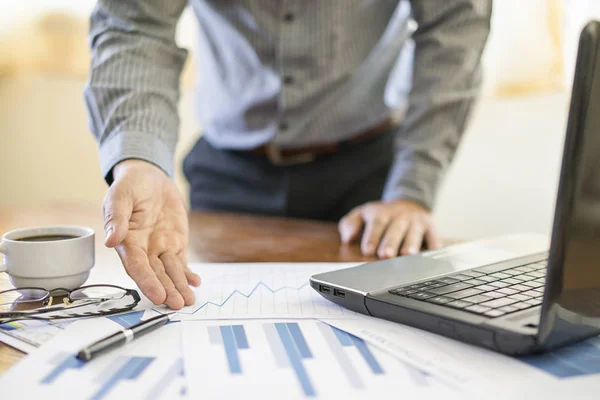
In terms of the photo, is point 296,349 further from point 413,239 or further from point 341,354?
point 413,239

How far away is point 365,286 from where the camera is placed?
26.0 inches

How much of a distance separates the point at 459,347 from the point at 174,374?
25 cm

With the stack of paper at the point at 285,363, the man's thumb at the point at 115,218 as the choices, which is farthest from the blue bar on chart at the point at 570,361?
the man's thumb at the point at 115,218

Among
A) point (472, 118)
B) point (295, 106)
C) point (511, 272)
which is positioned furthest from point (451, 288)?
point (472, 118)

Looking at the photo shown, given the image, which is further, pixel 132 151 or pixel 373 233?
pixel 373 233

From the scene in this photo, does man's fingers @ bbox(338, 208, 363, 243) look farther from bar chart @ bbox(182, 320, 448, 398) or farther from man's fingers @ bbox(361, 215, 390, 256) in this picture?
bar chart @ bbox(182, 320, 448, 398)

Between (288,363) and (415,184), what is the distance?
2.35 ft

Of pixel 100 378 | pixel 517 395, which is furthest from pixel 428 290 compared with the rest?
pixel 100 378

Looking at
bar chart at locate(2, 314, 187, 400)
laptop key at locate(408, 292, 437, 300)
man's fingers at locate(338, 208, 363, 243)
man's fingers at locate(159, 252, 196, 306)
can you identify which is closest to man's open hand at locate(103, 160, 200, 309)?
man's fingers at locate(159, 252, 196, 306)

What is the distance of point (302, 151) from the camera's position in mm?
1319

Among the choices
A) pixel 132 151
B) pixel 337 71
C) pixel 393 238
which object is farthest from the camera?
pixel 337 71

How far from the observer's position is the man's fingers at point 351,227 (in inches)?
41.5

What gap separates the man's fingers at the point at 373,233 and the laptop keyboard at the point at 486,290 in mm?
261

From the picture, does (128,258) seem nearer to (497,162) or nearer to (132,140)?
(132,140)
